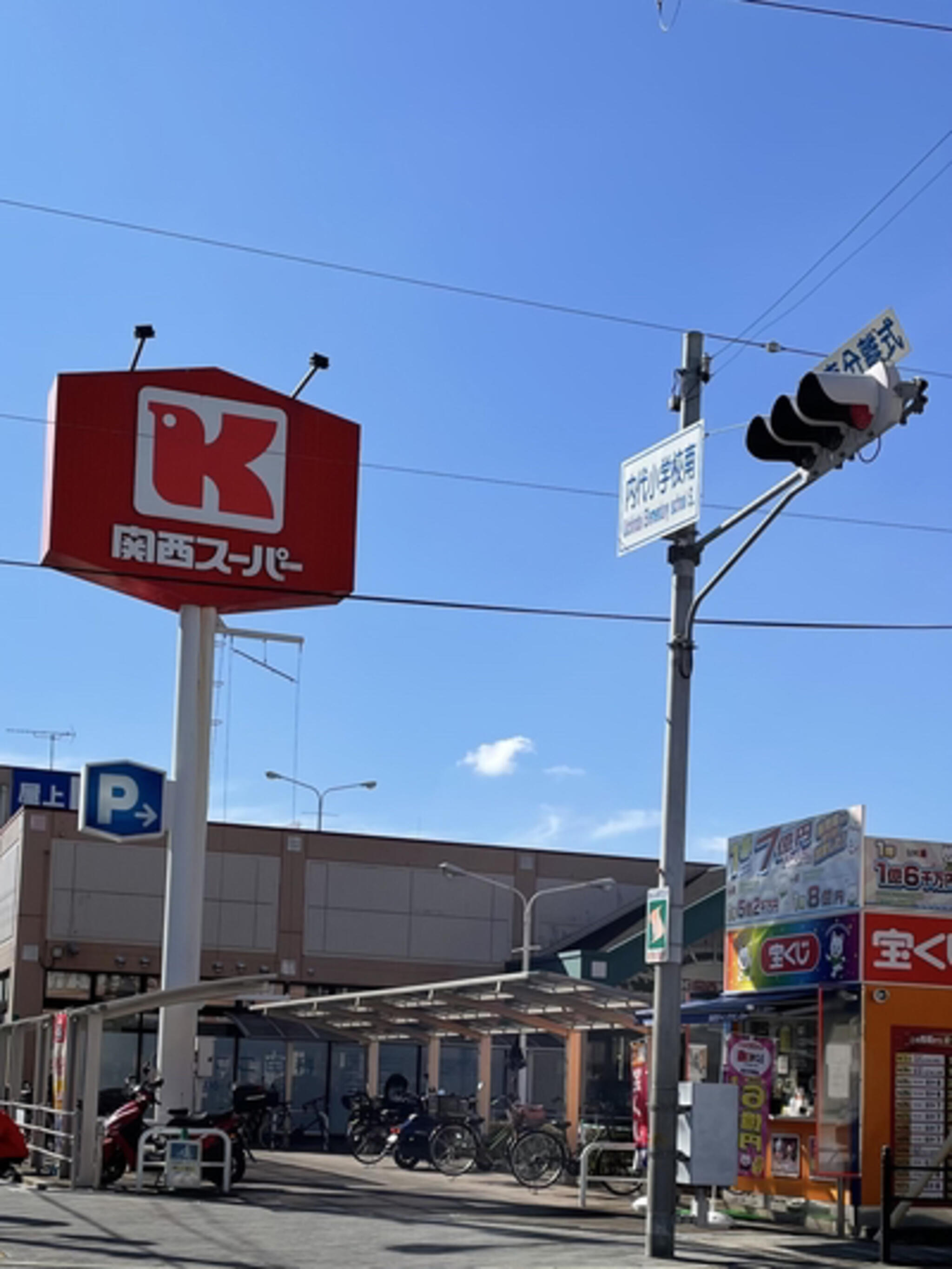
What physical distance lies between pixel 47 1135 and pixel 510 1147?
720 centimetres

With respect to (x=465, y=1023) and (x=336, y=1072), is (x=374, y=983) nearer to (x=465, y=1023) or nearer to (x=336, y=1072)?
(x=336, y=1072)

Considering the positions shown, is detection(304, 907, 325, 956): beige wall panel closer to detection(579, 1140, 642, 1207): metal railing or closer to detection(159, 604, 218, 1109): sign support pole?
detection(159, 604, 218, 1109): sign support pole

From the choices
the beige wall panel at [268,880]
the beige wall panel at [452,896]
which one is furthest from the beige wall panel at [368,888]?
the beige wall panel at [268,880]

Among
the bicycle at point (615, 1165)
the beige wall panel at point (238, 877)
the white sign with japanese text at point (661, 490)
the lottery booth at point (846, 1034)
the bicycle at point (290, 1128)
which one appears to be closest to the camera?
the white sign with japanese text at point (661, 490)

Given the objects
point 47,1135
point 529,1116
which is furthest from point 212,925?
point 47,1135

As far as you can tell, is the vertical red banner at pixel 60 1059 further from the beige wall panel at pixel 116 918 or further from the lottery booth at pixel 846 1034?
the beige wall panel at pixel 116 918

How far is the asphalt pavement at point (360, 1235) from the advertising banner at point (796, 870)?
12.4 ft

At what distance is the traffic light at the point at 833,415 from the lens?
40.9 feet

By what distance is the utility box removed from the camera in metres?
17.7

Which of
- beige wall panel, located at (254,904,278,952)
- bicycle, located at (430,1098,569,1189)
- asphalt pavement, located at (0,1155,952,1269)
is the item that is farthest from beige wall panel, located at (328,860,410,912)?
asphalt pavement, located at (0,1155,952,1269)

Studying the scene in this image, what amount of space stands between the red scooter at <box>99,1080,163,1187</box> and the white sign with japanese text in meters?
10.6

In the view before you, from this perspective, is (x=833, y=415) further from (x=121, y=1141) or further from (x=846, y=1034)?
(x=121, y=1141)

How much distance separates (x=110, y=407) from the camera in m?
29.6

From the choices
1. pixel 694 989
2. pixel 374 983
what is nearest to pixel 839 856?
pixel 694 989
